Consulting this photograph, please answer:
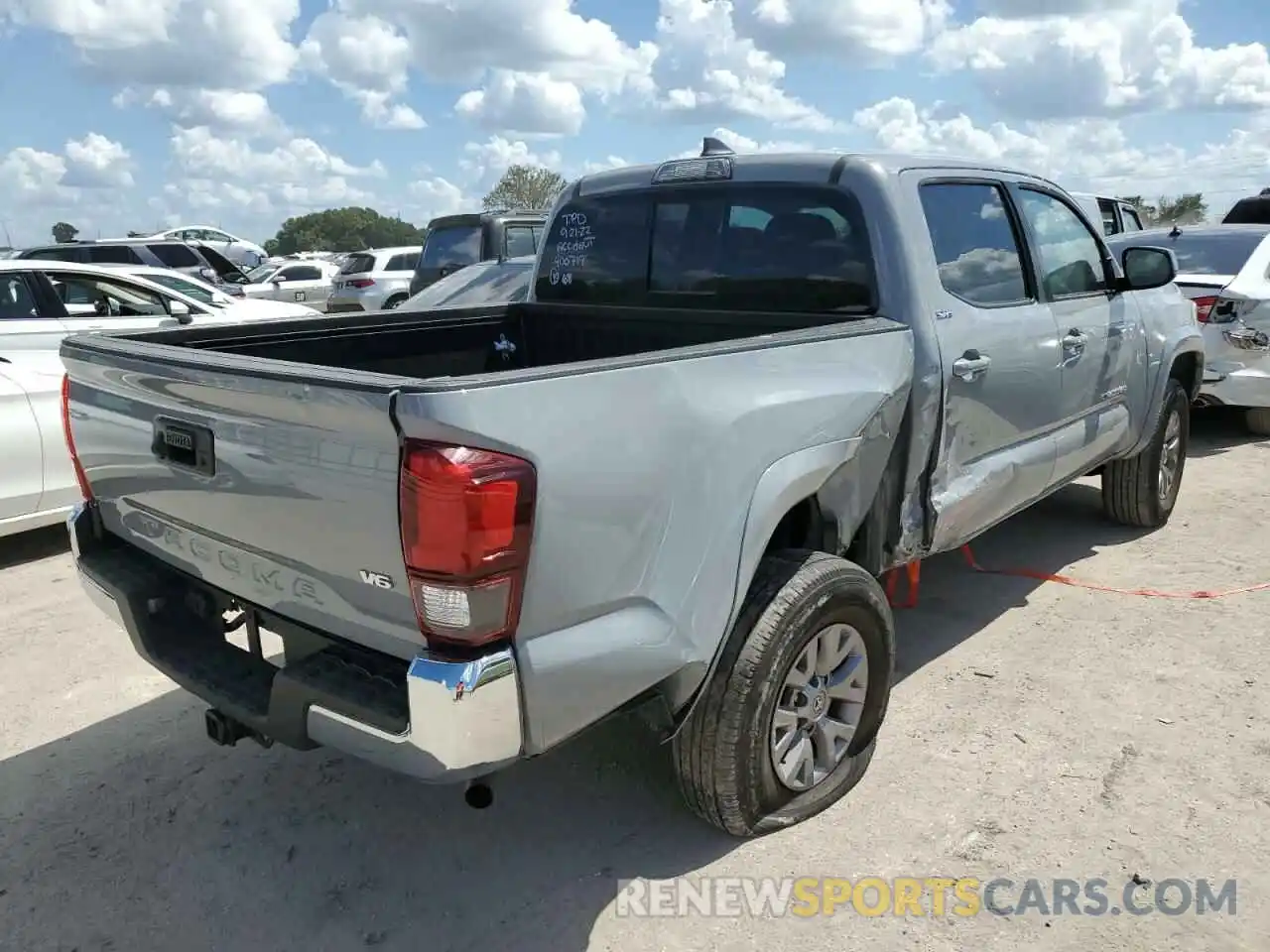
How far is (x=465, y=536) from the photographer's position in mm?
1987

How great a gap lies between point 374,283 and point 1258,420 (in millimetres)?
13334

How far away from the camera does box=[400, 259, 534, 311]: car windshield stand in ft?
28.4

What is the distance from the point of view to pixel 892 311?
3277 millimetres

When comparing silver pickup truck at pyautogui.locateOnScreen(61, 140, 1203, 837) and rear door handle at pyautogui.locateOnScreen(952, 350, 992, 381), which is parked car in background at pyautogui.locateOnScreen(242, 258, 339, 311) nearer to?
silver pickup truck at pyautogui.locateOnScreen(61, 140, 1203, 837)

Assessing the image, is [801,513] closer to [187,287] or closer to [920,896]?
[920,896]

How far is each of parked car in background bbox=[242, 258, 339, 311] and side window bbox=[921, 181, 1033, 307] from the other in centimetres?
1737

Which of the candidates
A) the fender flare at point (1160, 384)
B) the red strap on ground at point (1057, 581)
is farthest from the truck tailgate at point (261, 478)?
the fender flare at point (1160, 384)

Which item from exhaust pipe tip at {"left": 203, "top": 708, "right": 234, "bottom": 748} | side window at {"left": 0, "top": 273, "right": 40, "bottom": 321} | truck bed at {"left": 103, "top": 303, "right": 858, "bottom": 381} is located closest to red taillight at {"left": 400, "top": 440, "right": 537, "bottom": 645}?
exhaust pipe tip at {"left": 203, "top": 708, "right": 234, "bottom": 748}

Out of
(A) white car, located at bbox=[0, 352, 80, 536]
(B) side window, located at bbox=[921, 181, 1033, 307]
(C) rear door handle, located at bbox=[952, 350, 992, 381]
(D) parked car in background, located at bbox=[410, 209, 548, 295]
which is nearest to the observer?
(C) rear door handle, located at bbox=[952, 350, 992, 381]

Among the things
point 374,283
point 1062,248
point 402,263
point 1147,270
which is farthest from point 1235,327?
point 402,263

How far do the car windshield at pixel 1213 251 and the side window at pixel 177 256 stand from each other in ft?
55.4

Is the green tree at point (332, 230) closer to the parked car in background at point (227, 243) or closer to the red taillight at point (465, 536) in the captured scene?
the parked car in background at point (227, 243)

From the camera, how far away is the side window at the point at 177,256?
742 inches

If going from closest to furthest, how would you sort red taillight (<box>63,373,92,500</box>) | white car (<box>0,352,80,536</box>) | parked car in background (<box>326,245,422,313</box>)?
red taillight (<box>63,373,92,500</box>) → white car (<box>0,352,80,536</box>) → parked car in background (<box>326,245,422,313</box>)
